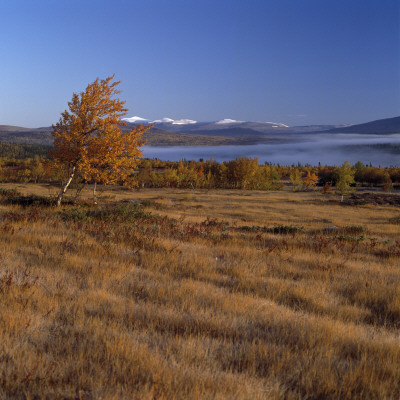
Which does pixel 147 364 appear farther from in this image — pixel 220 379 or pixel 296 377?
pixel 296 377

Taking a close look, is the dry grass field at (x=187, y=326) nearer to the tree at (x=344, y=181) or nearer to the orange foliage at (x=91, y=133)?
the orange foliage at (x=91, y=133)

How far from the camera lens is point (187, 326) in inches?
155

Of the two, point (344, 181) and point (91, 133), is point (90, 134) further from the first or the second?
point (344, 181)

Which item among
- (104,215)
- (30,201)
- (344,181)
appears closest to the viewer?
(104,215)

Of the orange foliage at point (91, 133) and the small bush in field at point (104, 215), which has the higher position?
the orange foliage at point (91, 133)

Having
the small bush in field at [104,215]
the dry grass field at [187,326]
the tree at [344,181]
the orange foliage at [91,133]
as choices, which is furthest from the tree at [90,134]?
the tree at [344,181]

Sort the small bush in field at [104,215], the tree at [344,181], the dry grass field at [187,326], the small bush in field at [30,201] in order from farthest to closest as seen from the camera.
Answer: the tree at [344,181], the small bush in field at [30,201], the small bush in field at [104,215], the dry grass field at [187,326]

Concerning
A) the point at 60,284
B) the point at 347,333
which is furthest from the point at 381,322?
the point at 60,284

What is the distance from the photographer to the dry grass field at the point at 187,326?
282 centimetres

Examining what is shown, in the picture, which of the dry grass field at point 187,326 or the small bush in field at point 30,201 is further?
the small bush in field at point 30,201

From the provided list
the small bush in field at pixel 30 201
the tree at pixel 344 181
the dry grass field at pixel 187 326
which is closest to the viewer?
the dry grass field at pixel 187 326

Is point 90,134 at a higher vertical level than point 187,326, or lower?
higher

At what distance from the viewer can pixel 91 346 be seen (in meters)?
3.28

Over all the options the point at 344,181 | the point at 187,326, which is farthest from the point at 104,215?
the point at 344,181
